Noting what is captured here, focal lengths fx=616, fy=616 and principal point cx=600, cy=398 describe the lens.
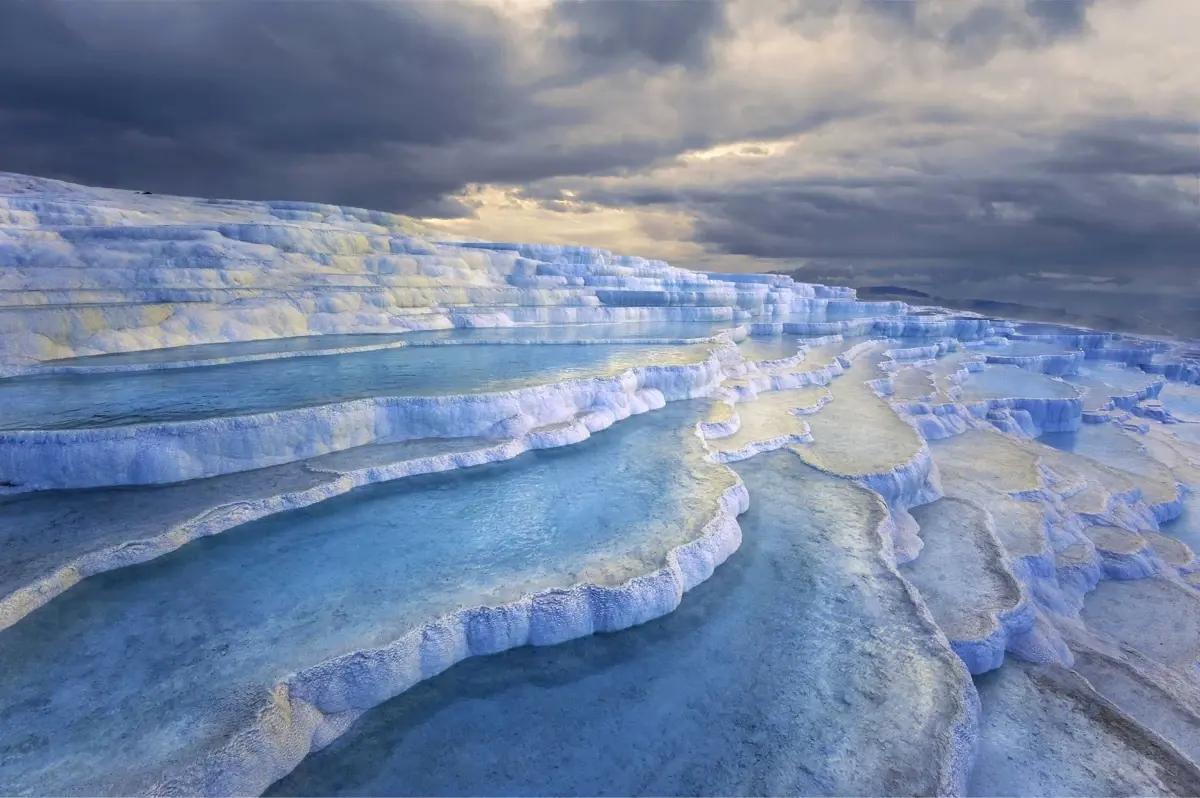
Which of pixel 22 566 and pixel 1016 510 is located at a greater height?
pixel 22 566

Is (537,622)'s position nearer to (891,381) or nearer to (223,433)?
(223,433)

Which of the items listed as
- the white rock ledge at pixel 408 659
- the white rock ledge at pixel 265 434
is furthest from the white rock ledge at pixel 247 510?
the white rock ledge at pixel 408 659

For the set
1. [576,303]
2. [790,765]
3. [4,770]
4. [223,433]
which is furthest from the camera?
[576,303]

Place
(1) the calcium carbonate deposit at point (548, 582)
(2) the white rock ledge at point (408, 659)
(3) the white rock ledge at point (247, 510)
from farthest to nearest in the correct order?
(3) the white rock ledge at point (247, 510), (1) the calcium carbonate deposit at point (548, 582), (2) the white rock ledge at point (408, 659)

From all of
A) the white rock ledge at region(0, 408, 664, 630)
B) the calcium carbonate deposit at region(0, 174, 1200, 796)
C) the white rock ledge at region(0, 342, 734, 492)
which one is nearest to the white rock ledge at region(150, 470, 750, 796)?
the calcium carbonate deposit at region(0, 174, 1200, 796)

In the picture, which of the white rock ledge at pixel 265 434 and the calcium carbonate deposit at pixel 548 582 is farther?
the white rock ledge at pixel 265 434

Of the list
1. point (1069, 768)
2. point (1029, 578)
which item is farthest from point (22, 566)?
point (1029, 578)

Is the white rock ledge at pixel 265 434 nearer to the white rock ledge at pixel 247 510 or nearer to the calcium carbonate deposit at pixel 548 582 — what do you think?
the calcium carbonate deposit at pixel 548 582

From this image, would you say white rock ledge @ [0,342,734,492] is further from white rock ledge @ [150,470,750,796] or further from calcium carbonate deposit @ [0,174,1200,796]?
white rock ledge @ [150,470,750,796]

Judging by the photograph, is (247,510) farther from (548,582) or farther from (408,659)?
(548,582)
